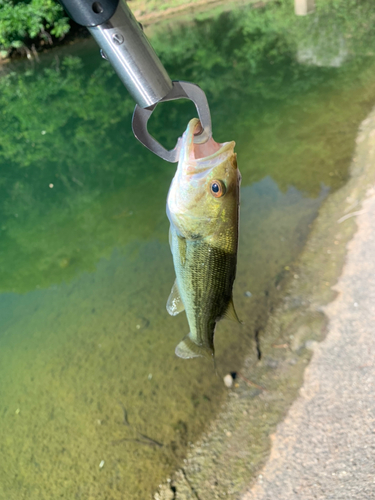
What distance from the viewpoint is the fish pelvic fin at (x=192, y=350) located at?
2.16 meters

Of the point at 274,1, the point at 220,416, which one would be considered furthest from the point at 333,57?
the point at 274,1

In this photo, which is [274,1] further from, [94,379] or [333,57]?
[94,379]

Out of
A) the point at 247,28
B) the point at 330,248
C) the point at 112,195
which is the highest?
the point at 112,195

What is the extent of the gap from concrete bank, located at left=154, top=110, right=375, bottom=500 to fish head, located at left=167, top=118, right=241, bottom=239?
279 cm

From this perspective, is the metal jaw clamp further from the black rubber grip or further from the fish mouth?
the black rubber grip

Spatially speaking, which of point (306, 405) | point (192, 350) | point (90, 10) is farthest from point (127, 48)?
point (306, 405)

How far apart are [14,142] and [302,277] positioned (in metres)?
11.1

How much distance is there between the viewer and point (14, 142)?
12.4 meters

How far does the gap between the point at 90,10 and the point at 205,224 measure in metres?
0.98

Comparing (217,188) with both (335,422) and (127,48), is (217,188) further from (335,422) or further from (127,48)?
(335,422)

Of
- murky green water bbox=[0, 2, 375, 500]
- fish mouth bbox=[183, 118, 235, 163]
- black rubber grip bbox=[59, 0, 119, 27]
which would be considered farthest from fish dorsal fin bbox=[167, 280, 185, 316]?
murky green water bbox=[0, 2, 375, 500]

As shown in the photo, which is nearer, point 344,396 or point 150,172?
point 344,396

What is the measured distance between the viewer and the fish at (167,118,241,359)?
1.61 m

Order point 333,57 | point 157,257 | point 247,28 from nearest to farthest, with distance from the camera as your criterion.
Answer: point 157,257
point 333,57
point 247,28
